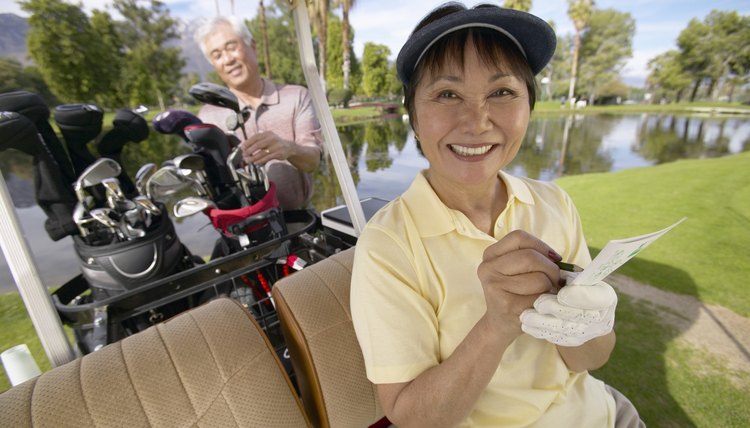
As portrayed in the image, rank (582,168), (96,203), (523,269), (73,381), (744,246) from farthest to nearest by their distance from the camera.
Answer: (582,168) → (744,246) → (96,203) → (73,381) → (523,269)

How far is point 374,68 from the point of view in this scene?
88.9ft

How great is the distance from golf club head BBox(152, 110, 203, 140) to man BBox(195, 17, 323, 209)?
14.0 inches

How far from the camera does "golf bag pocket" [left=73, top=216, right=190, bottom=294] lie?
4.28ft

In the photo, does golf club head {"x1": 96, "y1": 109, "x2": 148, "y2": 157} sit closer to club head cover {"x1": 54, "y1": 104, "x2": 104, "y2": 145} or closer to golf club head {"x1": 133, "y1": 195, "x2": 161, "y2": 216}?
club head cover {"x1": 54, "y1": 104, "x2": 104, "y2": 145}

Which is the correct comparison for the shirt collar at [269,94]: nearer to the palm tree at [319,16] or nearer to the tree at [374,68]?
the palm tree at [319,16]

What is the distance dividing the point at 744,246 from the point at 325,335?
456 centimetres

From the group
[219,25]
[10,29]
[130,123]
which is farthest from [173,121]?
[10,29]

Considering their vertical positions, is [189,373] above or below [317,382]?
above

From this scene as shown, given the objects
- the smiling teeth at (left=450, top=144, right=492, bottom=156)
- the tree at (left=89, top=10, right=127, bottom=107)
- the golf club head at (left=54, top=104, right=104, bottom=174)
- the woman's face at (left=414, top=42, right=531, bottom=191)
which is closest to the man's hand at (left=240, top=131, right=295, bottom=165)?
the golf club head at (left=54, top=104, right=104, bottom=174)

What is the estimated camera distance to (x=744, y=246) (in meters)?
3.36

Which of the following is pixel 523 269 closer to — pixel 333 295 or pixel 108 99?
pixel 333 295

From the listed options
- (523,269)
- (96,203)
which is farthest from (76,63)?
(523,269)

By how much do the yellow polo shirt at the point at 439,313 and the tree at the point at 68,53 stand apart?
312 cm

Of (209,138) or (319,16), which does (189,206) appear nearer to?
(209,138)
